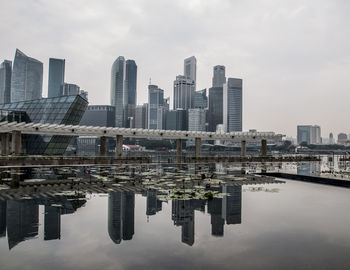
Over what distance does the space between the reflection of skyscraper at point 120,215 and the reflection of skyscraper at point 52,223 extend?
7.56ft

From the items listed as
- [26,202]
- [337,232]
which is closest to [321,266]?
[337,232]

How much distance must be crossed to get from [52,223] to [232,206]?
10.4 meters

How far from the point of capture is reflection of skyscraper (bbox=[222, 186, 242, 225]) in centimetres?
1557

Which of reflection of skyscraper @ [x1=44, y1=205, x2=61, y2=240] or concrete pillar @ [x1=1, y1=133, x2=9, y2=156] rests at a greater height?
concrete pillar @ [x1=1, y1=133, x2=9, y2=156]

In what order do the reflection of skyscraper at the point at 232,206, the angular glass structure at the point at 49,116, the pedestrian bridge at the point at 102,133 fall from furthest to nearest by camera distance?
1. the angular glass structure at the point at 49,116
2. the pedestrian bridge at the point at 102,133
3. the reflection of skyscraper at the point at 232,206

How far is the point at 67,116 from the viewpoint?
237ft

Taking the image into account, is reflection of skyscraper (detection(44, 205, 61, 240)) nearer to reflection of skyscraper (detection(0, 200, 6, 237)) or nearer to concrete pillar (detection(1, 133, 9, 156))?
reflection of skyscraper (detection(0, 200, 6, 237))

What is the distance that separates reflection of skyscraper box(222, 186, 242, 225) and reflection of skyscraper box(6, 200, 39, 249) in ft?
31.0

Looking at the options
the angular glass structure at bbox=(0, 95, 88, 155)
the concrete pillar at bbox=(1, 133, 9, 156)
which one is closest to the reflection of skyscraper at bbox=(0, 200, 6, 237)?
the concrete pillar at bbox=(1, 133, 9, 156)

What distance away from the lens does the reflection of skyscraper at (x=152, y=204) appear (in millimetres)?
16828

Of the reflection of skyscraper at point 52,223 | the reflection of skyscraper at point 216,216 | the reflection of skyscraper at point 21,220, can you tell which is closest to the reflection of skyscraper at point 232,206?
the reflection of skyscraper at point 216,216

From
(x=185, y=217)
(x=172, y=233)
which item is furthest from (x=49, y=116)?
(x=172, y=233)

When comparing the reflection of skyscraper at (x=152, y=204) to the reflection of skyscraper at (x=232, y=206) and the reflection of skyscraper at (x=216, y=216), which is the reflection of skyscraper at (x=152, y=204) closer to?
the reflection of skyscraper at (x=216, y=216)

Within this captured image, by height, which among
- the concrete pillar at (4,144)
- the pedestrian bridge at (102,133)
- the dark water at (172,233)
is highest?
the pedestrian bridge at (102,133)
